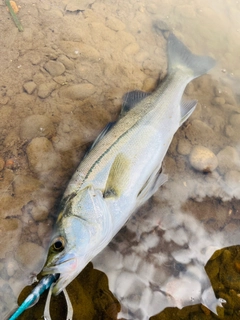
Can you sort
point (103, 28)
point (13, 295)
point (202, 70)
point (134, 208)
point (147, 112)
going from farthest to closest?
point (103, 28) → point (202, 70) → point (147, 112) → point (134, 208) → point (13, 295)

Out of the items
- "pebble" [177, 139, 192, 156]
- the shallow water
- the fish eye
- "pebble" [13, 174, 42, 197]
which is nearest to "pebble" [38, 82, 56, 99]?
the shallow water

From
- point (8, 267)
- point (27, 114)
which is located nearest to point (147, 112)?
point (27, 114)

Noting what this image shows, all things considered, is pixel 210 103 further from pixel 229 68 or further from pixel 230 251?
pixel 230 251

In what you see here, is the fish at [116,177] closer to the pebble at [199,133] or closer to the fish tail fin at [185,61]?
the fish tail fin at [185,61]

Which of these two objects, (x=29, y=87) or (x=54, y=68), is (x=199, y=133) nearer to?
(x=54, y=68)

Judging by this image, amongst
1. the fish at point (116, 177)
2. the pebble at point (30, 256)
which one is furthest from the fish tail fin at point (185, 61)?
the pebble at point (30, 256)

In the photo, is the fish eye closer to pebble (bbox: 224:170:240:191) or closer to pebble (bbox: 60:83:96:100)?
pebble (bbox: 60:83:96:100)
